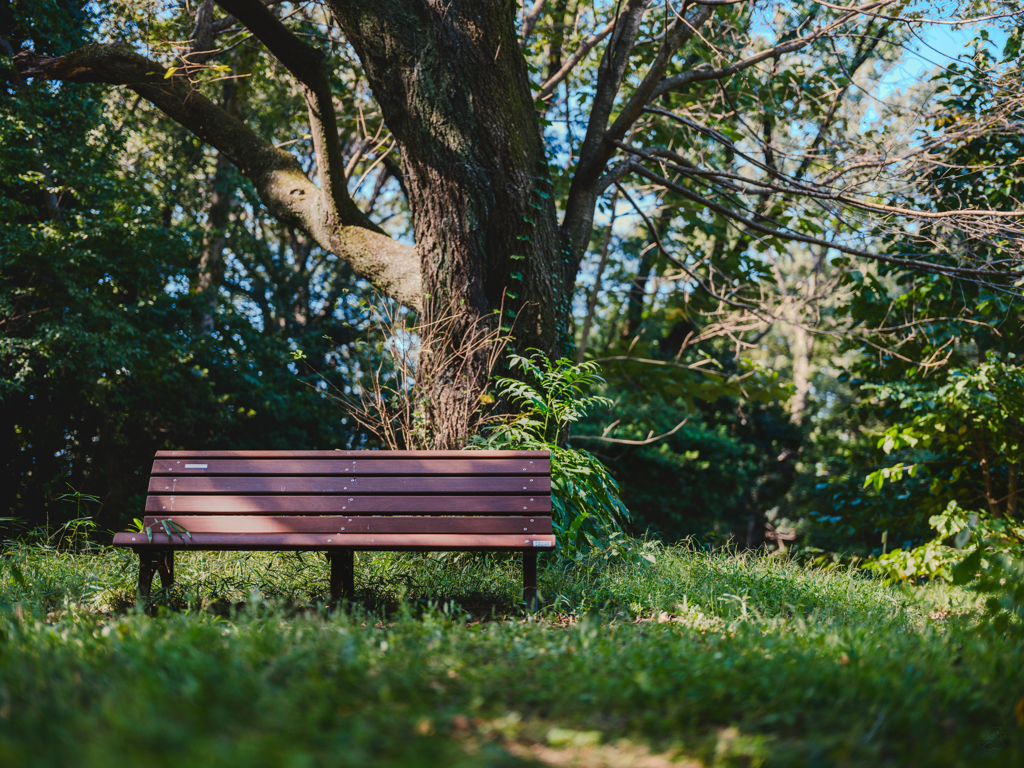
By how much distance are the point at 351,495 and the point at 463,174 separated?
8.70 feet

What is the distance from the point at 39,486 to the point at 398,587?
759 centimetres

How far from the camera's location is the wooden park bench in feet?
12.0

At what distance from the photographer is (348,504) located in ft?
12.6

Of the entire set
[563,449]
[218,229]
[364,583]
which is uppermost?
[218,229]

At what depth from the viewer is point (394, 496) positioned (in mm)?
3834

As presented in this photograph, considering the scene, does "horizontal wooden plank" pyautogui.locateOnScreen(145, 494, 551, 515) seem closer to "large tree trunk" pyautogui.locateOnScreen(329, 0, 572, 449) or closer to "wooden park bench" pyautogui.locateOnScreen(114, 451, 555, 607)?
"wooden park bench" pyautogui.locateOnScreen(114, 451, 555, 607)

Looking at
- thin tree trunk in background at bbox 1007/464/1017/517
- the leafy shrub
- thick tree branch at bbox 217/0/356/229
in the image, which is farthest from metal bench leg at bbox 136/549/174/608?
thin tree trunk in background at bbox 1007/464/1017/517

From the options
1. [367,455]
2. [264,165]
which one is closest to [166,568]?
[367,455]

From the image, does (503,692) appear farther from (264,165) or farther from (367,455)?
(264,165)

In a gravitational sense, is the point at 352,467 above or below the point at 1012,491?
above

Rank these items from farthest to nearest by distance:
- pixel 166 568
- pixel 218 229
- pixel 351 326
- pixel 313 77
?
1. pixel 218 229
2. pixel 351 326
3. pixel 313 77
4. pixel 166 568

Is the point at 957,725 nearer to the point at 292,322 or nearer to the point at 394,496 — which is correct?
the point at 394,496

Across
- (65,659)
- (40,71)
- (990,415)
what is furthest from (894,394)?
(40,71)

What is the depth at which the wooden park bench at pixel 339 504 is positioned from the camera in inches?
144
